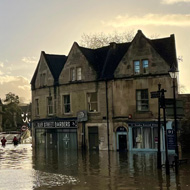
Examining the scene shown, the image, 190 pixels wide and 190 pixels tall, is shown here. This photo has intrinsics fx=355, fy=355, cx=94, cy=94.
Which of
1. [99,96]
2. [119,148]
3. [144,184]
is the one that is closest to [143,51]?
[99,96]

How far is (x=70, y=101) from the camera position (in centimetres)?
3969

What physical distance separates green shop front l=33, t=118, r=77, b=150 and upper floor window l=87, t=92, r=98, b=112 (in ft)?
8.12

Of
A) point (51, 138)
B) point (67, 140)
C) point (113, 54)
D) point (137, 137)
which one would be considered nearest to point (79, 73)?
point (113, 54)

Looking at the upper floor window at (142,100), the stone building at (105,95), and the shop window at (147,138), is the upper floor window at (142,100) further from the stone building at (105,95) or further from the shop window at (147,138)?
the shop window at (147,138)

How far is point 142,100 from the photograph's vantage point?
34562 millimetres

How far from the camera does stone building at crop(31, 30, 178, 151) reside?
3406cm

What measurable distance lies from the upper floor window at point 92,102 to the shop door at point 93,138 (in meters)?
2.02

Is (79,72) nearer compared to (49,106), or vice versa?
(79,72)

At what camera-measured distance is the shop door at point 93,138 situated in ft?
123

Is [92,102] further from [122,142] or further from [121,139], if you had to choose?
[122,142]

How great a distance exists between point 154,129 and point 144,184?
1896cm

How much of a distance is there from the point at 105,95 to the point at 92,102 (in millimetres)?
1925

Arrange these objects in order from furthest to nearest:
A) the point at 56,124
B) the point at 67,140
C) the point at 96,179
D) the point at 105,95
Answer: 1. the point at 56,124
2. the point at 67,140
3. the point at 105,95
4. the point at 96,179

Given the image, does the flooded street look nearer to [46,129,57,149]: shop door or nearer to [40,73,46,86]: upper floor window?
[46,129,57,149]: shop door
